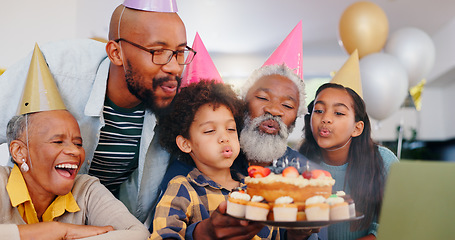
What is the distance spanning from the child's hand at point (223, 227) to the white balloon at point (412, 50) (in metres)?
2.89

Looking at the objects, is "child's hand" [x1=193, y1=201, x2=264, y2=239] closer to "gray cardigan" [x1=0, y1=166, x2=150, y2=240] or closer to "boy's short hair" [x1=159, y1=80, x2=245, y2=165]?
"gray cardigan" [x1=0, y1=166, x2=150, y2=240]

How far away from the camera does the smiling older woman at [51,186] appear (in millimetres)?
1486

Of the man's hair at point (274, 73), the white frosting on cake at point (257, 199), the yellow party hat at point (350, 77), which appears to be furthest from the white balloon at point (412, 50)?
the white frosting on cake at point (257, 199)

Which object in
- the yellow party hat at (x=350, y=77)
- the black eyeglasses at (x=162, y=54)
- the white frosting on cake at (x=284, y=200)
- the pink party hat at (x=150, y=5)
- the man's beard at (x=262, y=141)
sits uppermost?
the pink party hat at (x=150, y=5)

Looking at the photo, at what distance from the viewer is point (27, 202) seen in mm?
1520

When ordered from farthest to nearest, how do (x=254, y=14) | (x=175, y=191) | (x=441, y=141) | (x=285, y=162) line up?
(x=441, y=141) → (x=254, y=14) → (x=285, y=162) → (x=175, y=191)

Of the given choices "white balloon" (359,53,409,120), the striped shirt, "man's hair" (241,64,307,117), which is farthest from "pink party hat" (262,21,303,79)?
"white balloon" (359,53,409,120)

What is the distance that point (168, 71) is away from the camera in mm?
1638

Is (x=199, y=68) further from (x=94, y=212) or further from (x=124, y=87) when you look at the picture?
(x=94, y=212)

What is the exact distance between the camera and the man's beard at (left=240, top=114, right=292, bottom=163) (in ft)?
5.49

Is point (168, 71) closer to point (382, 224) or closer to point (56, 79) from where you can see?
point (56, 79)

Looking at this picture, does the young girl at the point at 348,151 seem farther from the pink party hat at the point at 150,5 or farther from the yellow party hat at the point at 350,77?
the pink party hat at the point at 150,5

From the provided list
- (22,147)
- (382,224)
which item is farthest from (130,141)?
(382,224)

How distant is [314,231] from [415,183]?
0.33 meters
